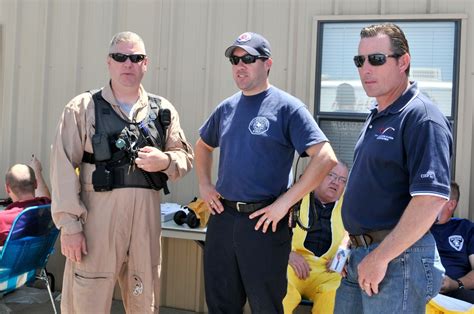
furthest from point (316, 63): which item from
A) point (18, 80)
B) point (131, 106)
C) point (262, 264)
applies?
point (18, 80)

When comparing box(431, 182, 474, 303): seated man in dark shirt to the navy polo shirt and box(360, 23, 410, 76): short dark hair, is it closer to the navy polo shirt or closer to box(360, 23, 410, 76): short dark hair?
the navy polo shirt

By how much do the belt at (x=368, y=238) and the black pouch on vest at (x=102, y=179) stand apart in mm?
1338

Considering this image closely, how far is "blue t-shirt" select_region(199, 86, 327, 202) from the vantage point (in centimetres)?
267

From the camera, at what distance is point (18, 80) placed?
17.1ft

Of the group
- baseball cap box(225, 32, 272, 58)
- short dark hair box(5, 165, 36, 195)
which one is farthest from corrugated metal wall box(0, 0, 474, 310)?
baseball cap box(225, 32, 272, 58)

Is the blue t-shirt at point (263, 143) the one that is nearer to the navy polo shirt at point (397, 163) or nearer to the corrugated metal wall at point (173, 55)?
the navy polo shirt at point (397, 163)

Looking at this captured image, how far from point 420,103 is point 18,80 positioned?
14.1 feet

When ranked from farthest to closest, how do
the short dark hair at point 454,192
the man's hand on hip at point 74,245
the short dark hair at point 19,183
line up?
the short dark hair at point 19,183 → the short dark hair at point 454,192 → the man's hand on hip at point 74,245

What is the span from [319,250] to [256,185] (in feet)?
4.88

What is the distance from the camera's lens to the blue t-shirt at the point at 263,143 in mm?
2666

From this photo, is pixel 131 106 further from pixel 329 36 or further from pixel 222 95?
pixel 329 36

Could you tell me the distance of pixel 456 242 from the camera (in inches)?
148

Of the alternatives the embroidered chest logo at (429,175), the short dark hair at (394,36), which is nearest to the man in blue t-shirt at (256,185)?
the short dark hair at (394,36)

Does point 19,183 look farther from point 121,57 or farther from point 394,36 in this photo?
point 394,36
